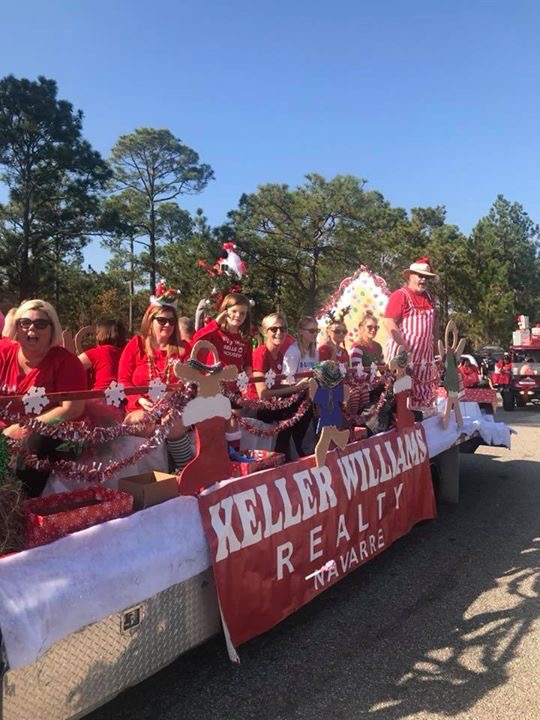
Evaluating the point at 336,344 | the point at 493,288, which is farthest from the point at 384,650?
the point at 493,288

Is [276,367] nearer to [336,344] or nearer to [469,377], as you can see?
[336,344]

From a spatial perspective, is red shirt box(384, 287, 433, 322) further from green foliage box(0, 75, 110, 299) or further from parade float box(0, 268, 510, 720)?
green foliage box(0, 75, 110, 299)

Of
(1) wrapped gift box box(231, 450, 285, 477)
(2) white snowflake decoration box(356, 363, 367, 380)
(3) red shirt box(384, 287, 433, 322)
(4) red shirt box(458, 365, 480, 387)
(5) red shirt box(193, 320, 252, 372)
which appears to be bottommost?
(1) wrapped gift box box(231, 450, 285, 477)

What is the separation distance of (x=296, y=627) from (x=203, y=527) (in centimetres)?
126

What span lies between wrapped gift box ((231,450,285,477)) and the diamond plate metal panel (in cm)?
65

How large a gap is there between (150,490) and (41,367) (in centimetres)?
88

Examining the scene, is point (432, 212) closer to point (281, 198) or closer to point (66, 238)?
point (281, 198)

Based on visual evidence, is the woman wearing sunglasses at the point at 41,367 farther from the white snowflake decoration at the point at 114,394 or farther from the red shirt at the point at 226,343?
the red shirt at the point at 226,343

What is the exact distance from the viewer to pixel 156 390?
117 inches

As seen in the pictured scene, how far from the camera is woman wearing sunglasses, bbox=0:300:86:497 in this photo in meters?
2.87

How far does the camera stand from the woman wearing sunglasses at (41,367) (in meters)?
2.87

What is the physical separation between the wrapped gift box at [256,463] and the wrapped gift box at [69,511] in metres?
0.86

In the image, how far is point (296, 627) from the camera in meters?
3.71

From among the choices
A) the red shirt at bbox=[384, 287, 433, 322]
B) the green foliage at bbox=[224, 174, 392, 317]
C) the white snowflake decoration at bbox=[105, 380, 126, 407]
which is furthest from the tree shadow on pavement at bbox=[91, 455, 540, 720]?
the green foliage at bbox=[224, 174, 392, 317]
